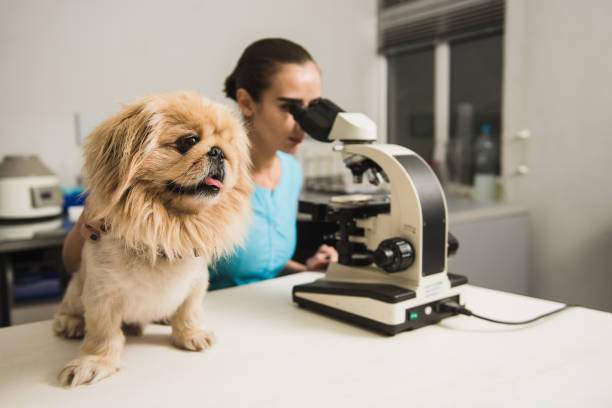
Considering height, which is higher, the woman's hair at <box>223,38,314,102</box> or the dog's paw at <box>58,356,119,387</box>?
the woman's hair at <box>223,38,314,102</box>

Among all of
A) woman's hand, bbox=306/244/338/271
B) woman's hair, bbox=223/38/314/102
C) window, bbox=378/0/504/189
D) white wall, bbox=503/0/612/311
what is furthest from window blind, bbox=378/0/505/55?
woman's hand, bbox=306/244/338/271

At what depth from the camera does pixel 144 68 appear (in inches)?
101

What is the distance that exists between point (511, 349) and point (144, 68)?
2.37m

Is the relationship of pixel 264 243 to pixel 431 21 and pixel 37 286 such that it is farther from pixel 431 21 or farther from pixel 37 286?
pixel 431 21

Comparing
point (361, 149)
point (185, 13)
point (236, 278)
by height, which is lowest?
point (236, 278)

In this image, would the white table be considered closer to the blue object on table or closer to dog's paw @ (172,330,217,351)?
dog's paw @ (172,330,217,351)

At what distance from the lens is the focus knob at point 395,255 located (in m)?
0.92

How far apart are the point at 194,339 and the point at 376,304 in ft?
1.16

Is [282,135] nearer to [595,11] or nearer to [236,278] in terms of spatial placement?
[236,278]

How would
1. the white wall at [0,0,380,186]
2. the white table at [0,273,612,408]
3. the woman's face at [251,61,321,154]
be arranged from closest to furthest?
the white table at [0,273,612,408]
the woman's face at [251,61,321,154]
the white wall at [0,0,380,186]

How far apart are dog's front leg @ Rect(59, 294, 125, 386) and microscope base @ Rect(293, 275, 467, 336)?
0.42m

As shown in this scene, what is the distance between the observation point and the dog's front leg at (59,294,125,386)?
753mm

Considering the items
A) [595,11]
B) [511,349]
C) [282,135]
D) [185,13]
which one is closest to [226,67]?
[185,13]

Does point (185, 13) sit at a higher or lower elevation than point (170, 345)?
higher
